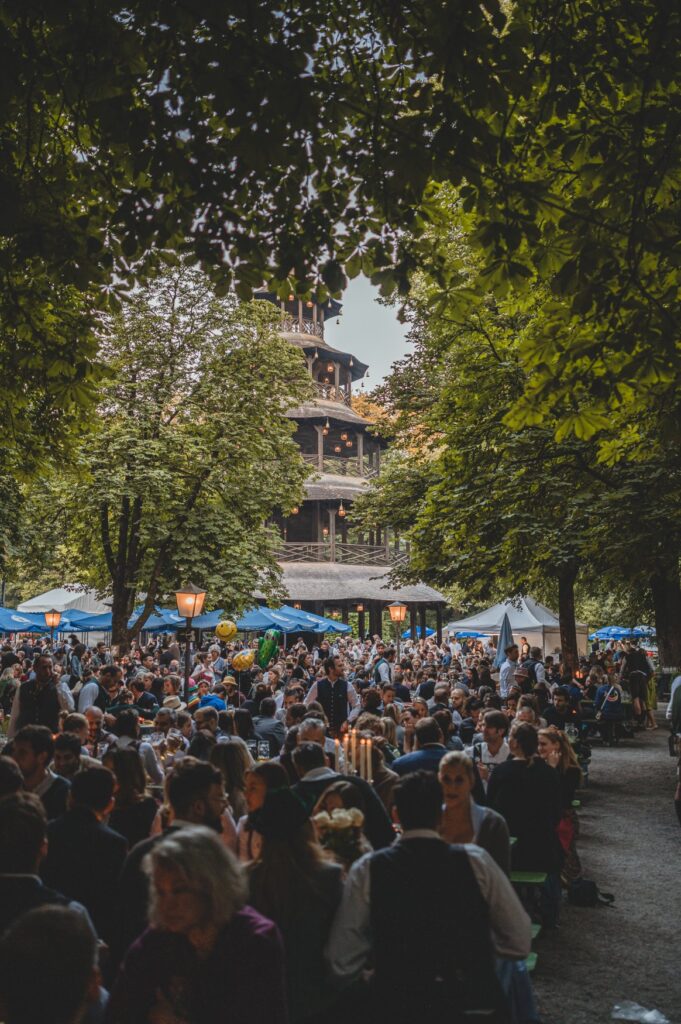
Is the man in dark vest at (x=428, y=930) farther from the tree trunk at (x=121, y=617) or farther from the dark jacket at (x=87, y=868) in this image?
the tree trunk at (x=121, y=617)

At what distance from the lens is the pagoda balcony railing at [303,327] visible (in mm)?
49969

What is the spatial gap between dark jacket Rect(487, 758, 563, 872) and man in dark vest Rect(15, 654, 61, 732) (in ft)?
21.0

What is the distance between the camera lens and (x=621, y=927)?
7703 millimetres

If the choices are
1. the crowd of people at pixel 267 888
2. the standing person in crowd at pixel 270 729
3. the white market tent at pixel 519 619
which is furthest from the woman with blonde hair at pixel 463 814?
the white market tent at pixel 519 619

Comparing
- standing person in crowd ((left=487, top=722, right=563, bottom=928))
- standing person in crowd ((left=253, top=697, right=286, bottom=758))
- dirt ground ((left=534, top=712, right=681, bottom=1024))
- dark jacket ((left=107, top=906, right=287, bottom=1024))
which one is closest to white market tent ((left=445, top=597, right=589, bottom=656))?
dirt ground ((left=534, top=712, right=681, bottom=1024))

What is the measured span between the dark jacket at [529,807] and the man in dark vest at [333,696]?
6.24 meters

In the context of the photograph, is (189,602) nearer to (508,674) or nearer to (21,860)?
(508,674)

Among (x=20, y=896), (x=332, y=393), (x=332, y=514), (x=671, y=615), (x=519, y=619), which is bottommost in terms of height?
(x=20, y=896)

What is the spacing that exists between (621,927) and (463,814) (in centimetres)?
403

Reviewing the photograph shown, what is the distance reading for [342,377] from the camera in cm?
5175

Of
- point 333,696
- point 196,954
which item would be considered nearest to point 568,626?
point 333,696

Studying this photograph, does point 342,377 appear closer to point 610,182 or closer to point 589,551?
point 589,551

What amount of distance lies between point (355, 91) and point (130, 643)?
68.5 ft

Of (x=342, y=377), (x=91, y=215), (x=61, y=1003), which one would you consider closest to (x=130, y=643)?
(x=91, y=215)
